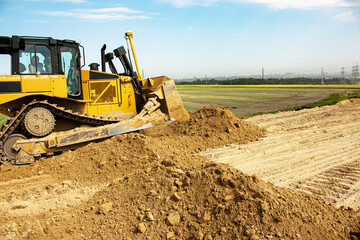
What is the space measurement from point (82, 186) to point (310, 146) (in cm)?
605

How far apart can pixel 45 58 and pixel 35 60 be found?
24cm

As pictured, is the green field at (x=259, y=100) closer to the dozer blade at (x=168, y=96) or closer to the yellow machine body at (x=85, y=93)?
the dozer blade at (x=168, y=96)

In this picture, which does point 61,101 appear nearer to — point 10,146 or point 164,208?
point 10,146

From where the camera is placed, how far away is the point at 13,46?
7.13 metres

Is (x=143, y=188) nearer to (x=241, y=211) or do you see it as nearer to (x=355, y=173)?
(x=241, y=211)

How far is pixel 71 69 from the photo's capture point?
8.02 meters

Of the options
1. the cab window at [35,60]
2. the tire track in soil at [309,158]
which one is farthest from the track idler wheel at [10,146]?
the tire track in soil at [309,158]

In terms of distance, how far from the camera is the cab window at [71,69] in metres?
7.87

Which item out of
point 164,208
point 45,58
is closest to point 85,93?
point 45,58

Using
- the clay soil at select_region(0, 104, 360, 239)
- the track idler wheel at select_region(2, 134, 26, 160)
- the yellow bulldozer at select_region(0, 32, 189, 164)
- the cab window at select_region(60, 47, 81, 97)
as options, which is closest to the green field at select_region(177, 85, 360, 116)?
→ the yellow bulldozer at select_region(0, 32, 189, 164)

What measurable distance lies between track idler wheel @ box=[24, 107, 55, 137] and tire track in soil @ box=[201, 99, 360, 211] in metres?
3.97

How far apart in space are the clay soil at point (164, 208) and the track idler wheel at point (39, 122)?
3.81 feet

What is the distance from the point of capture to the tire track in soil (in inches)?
215

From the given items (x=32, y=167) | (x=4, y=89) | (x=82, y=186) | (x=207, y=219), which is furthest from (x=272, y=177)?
(x=4, y=89)
